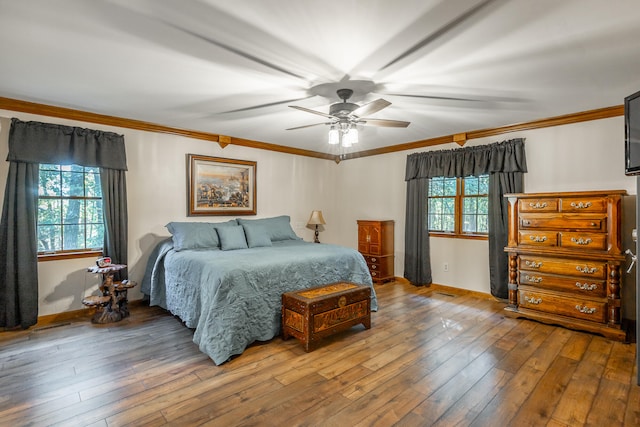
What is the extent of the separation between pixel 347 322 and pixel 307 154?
354 cm

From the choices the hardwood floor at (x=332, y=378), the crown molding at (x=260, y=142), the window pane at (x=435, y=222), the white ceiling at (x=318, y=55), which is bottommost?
the hardwood floor at (x=332, y=378)

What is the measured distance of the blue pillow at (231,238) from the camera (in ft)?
13.1

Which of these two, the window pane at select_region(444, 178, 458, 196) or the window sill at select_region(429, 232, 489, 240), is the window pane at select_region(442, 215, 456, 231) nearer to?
the window sill at select_region(429, 232, 489, 240)

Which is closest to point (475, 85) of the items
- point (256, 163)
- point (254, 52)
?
point (254, 52)

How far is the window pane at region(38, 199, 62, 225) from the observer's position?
11.6 feet

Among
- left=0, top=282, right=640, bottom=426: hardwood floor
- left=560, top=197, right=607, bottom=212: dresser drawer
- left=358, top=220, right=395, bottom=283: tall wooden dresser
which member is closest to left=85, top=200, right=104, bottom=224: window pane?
left=0, top=282, right=640, bottom=426: hardwood floor

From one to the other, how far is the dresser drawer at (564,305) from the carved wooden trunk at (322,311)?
1.82 m

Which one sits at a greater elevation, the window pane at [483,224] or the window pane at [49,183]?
the window pane at [49,183]

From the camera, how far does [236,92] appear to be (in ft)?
10.0

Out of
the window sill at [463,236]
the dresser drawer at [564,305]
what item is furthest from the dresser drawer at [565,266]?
the window sill at [463,236]

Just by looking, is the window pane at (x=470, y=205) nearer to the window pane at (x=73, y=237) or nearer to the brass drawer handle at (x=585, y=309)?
the brass drawer handle at (x=585, y=309)

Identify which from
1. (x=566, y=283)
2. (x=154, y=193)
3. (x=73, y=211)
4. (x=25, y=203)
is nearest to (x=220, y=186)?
(x=154, y=193)

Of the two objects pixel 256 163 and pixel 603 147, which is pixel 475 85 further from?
pixel 256 163

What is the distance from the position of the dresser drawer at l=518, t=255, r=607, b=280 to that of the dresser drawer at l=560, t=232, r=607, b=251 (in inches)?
5.7
